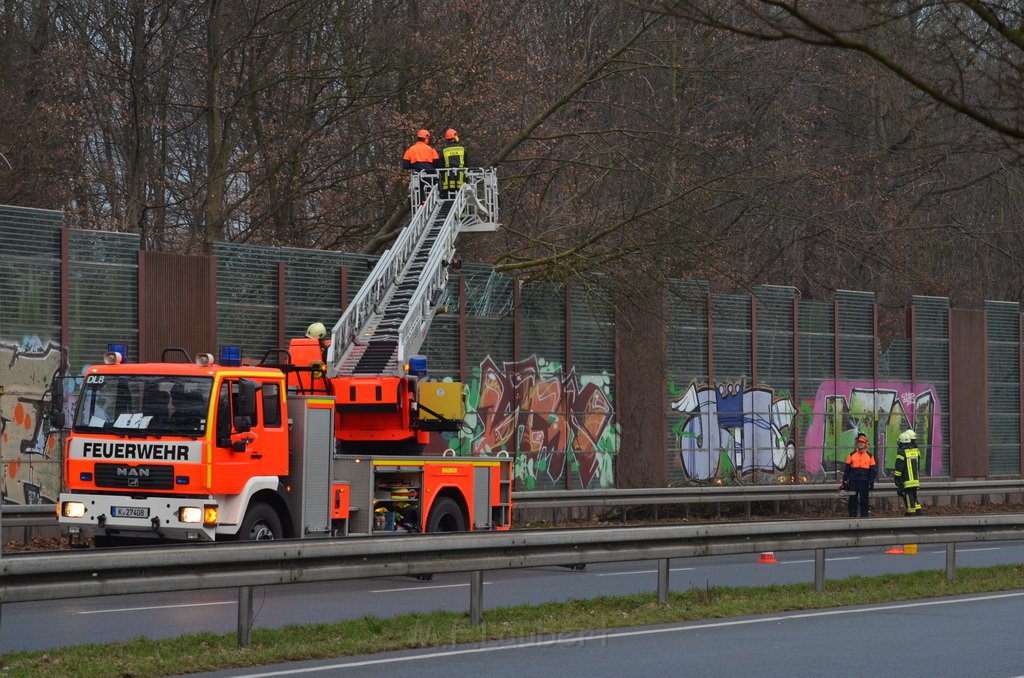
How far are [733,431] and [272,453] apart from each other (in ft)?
58.4

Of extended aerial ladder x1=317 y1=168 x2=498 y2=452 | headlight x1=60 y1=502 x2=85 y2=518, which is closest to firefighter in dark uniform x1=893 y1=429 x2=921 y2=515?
extended aerial ladder x1=317 y1=168 x2=498 y2=452

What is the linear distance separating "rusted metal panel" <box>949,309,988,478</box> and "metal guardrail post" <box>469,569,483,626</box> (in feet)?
91.1

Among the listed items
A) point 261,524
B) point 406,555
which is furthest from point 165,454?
point 406,555

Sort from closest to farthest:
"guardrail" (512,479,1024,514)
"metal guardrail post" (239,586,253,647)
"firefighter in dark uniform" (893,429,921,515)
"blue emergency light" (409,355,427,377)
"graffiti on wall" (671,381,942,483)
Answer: "metal guardrail post" (239,586,253,647) → "blue emergency light" (409,355,427,377) → "guardrail" (512,479,1024,514) → "firefighter in dark uniform" (893,429,921,515) → "graffiti on wall" (671,381,942,483)

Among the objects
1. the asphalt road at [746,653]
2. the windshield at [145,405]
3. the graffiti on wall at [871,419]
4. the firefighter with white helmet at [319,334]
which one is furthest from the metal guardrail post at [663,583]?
the graffiti on wall at [871,419]

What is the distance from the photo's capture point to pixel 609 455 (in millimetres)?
30422

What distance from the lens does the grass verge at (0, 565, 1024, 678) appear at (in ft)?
33.5

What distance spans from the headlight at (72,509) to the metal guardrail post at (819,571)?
7746mm

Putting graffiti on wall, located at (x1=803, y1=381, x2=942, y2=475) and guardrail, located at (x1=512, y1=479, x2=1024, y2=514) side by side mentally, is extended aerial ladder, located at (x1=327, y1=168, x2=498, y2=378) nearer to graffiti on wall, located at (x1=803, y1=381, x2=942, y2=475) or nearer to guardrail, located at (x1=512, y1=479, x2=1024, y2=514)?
guardrail, located at (x1=512, y1=479, x2=1024, y2=514)

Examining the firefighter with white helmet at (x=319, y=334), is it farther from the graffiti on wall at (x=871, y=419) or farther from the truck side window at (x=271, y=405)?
the graffiti on wall at (x=871, y=419)

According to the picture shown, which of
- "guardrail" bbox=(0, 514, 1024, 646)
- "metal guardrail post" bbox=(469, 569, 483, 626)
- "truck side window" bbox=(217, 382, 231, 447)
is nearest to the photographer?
"guardrail" bbox=(0, 514, 1024, 646)

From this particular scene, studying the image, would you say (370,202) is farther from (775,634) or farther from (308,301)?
(775,634)

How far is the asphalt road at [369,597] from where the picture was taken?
1277 cm

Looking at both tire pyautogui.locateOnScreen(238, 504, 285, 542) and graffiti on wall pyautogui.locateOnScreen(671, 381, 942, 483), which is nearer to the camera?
tire pyautogui.locateOnScreen(238, 504, 285, 542)
